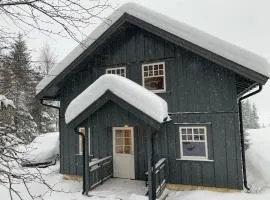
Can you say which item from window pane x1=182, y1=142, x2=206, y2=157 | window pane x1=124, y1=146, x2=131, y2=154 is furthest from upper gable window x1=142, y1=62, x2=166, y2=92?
window pane x1=124, y1=146, x2=131, y2=154

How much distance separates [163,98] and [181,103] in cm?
81

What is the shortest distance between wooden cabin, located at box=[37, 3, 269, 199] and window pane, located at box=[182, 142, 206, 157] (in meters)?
0.04

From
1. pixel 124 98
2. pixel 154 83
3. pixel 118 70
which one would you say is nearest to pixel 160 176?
pixel 124 98

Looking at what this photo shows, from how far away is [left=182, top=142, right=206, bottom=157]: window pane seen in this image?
34.0ft

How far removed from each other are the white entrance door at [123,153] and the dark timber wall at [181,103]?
0.34m

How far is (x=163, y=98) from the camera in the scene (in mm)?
11195

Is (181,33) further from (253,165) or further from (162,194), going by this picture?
(253,165)

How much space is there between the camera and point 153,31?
35.9 feet

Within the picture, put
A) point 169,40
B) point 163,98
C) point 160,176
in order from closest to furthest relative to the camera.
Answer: point 160,176 → point 169,40 → point 163,98

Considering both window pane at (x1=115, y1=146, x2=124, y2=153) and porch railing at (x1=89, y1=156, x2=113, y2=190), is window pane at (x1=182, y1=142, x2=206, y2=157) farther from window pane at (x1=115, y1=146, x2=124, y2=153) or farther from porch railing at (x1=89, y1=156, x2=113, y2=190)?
porch railing at (x1=89, y1=156, x2=113, y2=190)

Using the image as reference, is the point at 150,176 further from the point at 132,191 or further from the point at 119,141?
the point at 119,141

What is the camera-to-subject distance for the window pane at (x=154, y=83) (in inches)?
451

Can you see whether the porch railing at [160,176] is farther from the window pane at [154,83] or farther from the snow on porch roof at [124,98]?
the window pane at [154,83]

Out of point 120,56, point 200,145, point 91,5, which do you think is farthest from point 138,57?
point 91,5
